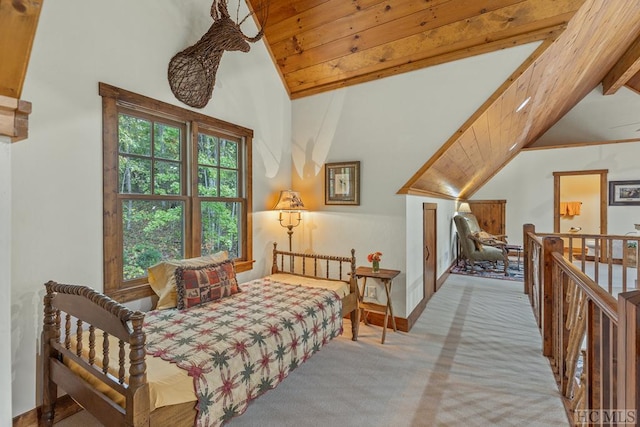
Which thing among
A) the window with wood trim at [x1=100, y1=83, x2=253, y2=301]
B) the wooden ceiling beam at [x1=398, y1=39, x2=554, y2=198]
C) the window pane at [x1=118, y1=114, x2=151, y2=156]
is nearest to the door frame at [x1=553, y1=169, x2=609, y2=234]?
the wooden ceiling beam at [x1=398, y1=39, x2=554, y2=198]

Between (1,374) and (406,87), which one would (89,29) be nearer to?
(1,374)

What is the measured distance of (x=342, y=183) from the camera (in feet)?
11.4

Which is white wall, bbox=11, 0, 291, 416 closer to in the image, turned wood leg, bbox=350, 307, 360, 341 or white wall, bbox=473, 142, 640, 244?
turned wood leg, bbox=350, 307, 360, 341

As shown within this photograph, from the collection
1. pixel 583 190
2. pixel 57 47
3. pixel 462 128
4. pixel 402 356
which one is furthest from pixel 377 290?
pixel 583 190

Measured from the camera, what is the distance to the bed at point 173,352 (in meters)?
1.30

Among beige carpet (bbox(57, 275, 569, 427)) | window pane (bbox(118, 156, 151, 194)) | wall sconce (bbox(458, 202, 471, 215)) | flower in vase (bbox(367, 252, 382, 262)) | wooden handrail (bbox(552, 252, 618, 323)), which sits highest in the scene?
window pane (bbox(118, 156, 151, 194))

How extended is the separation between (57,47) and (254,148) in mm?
1770

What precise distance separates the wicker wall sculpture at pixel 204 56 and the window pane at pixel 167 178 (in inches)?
22.8

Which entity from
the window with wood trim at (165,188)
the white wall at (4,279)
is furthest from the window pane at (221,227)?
the white wall at (4,279)

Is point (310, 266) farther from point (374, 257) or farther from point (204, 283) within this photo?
point (204, 283)

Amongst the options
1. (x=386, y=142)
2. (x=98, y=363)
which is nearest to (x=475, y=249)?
(x=386, y=142)

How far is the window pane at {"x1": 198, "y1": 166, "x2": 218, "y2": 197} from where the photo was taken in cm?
283

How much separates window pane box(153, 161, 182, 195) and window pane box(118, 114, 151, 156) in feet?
0.52

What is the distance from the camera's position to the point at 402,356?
103 inches
